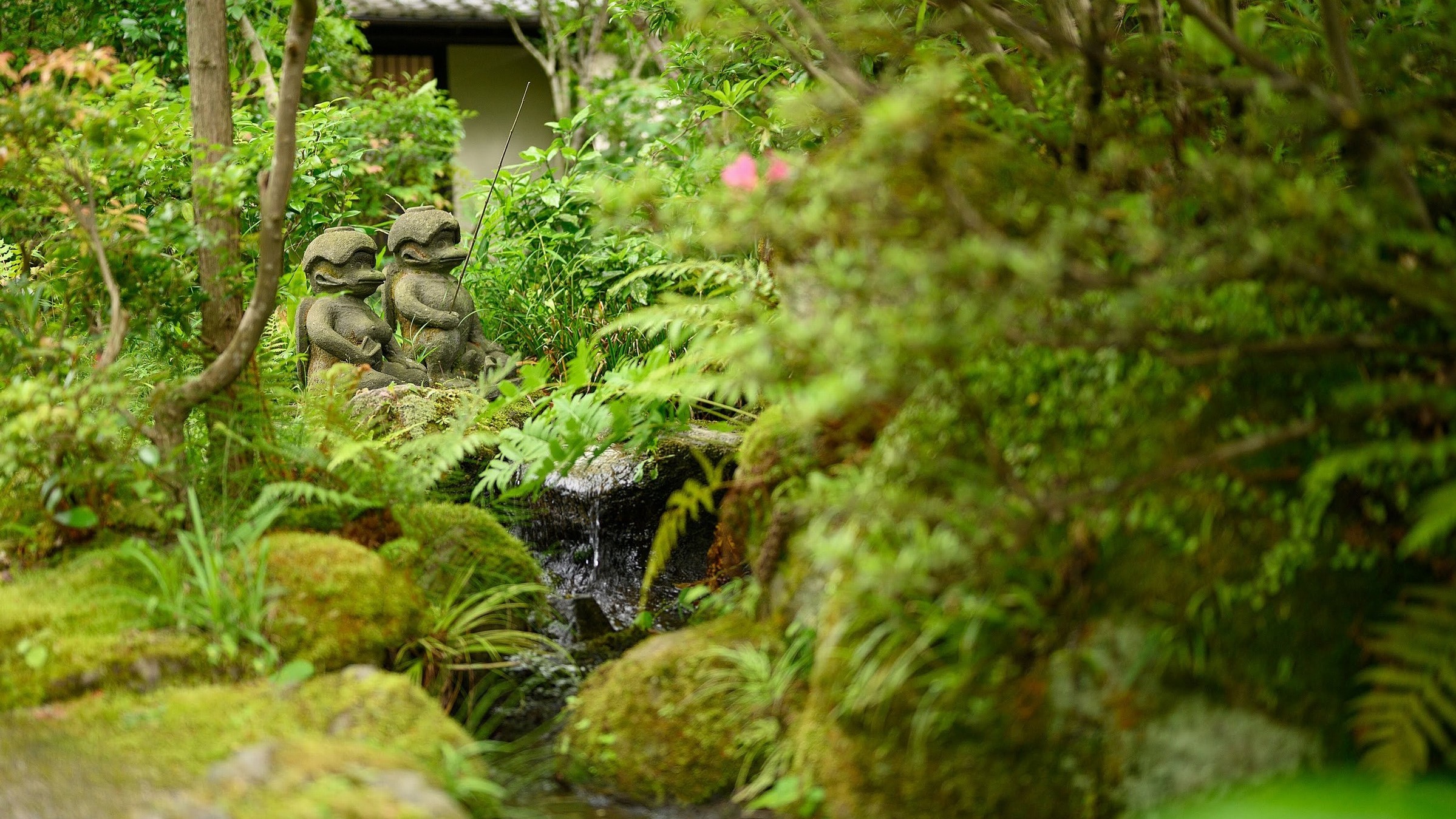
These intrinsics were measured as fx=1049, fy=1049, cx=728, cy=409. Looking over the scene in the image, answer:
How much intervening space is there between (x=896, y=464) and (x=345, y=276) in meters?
4.68

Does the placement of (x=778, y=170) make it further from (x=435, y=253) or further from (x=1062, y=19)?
(x=435, y=253)

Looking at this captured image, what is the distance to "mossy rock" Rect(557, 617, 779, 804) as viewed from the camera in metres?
3.26

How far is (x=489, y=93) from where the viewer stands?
15.5 metres

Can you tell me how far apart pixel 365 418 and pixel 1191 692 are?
439 cm

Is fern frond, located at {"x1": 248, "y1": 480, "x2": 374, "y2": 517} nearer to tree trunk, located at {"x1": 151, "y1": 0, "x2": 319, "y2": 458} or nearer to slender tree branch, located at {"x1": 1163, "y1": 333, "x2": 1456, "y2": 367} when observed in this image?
tree trunk, located at {"x1": 151, "y1": 0, "x2": 319, "y2": 458}

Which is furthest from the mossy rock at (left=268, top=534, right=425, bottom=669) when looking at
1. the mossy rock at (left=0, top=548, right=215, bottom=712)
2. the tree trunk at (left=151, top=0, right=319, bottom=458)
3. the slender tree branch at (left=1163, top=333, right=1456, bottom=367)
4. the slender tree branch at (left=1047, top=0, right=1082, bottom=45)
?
the slender tree branch at (left=1047, top=0, right=1082, bottom=45)

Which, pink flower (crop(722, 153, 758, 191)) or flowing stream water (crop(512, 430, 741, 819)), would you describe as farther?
flowing stream water (crop(512, 430, 741, 819))

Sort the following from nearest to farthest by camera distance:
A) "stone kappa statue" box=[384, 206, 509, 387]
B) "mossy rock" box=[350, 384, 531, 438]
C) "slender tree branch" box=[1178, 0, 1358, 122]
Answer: "slender tree branch" box=[1178, 0, 1358, 122]
"mossy rock" box=[350, 384, 531, 438]
"stone kappa statue" box=[384, 206, 509, 387]

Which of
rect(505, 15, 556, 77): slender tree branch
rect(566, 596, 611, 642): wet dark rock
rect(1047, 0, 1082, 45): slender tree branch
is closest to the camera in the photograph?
rect(1047, 0, 1082, 45): slender tree branch

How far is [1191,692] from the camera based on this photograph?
2539 millimetres

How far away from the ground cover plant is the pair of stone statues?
1.46m

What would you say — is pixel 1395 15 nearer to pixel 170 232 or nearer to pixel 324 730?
pixel 324 730

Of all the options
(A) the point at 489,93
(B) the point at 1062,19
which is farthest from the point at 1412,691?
(A) the point at 489,93

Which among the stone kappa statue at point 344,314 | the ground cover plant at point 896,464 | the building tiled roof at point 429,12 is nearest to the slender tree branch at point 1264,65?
the ground cover plant at point 896,464
